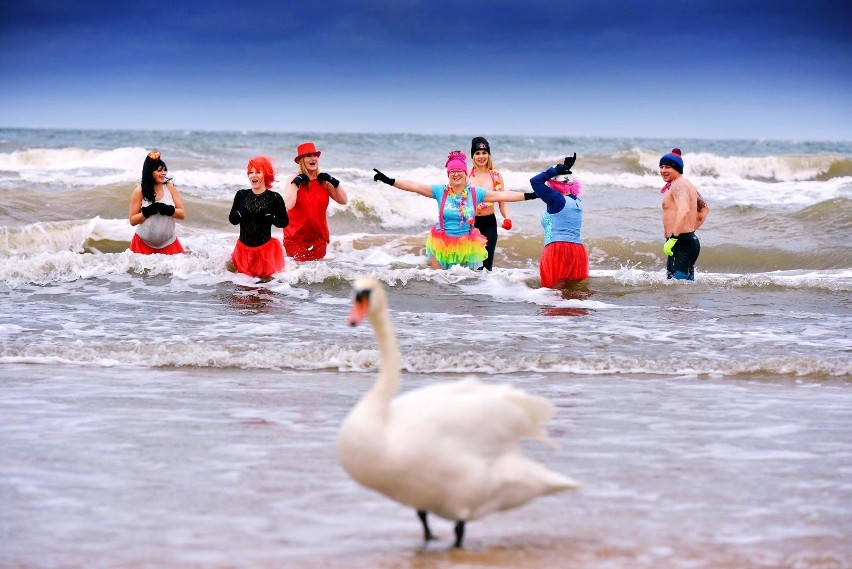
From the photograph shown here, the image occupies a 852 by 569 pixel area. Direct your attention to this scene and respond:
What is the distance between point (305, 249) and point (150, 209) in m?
1.91

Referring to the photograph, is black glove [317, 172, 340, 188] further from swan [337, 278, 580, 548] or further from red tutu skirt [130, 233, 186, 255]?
swan [337, 278, 580, 548]

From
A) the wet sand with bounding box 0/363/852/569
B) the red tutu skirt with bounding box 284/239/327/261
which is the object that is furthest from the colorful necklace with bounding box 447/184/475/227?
the wet sand with bounding box 0/363/852/569

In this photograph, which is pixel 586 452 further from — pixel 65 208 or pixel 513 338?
pixel 65 208

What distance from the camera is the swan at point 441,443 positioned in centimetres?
435

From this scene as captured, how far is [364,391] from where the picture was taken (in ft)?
26.4

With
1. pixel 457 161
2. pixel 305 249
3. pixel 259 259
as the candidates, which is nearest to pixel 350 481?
pixel 457 161

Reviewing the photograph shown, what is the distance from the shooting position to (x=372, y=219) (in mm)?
22703

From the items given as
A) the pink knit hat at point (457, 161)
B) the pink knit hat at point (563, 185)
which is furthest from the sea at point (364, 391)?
the pink knit hat at point (457, 161)

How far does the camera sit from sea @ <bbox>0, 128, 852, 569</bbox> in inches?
195

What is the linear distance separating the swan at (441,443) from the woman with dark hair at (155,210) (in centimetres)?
809

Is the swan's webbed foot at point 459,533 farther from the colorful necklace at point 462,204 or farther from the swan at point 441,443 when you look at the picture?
the colorful necklace at point 462,204

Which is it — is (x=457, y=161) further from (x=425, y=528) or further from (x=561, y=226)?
(x=425, y=528)

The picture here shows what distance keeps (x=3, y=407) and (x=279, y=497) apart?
2.75 meters

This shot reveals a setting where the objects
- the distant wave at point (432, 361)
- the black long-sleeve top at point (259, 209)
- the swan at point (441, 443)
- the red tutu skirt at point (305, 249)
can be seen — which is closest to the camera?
the swan at point (441, 443)
